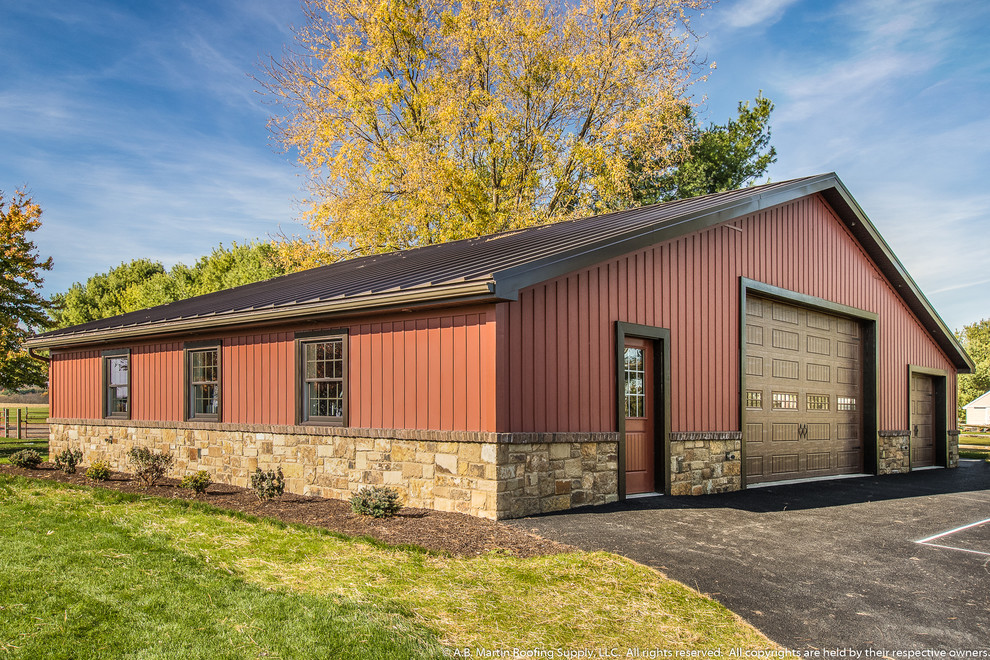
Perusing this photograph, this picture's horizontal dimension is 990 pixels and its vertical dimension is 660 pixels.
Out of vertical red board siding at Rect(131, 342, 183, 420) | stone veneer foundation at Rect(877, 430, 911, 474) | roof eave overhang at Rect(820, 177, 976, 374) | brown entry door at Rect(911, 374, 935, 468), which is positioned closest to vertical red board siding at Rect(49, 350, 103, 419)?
vertical red board siding at Rect(131, 342, 183, 420)

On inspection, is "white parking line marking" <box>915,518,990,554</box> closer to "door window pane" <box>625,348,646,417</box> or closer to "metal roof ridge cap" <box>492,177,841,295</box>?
"door window pane" <box>625,348,646,417</box>

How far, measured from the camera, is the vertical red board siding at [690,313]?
830cm

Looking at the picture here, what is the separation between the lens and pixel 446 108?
21766mm

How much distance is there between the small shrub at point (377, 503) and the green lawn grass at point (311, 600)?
0.94 metres

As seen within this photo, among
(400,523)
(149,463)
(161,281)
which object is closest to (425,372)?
(400,523)

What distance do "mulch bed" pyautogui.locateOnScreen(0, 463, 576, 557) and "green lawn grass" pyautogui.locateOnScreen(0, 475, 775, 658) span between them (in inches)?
13.3

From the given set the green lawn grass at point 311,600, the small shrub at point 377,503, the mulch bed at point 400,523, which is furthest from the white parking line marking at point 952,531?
the small shrub at point 377,503

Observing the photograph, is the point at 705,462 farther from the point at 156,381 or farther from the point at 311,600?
the point at 156,381

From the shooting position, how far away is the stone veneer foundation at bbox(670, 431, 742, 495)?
33.7 ft

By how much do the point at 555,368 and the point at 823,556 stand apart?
3520mm

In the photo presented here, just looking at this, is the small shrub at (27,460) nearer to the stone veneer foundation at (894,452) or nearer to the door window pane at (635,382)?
the door window pane at (635,382)

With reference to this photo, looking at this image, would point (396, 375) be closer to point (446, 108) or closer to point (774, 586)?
point (774, 586)

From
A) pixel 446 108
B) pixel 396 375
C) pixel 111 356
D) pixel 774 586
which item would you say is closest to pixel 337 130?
pixel 446 108

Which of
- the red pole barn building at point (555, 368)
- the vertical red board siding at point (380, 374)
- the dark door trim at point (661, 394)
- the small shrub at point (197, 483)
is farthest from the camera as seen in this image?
the small shrub at point (197, 483)
